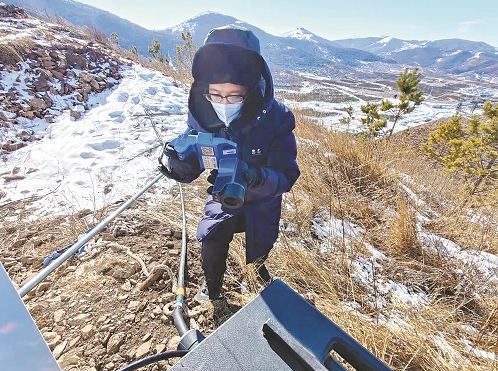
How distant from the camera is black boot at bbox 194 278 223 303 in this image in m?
1.59

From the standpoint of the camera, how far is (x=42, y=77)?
19.0 feet

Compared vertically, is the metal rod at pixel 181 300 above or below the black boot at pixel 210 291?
above

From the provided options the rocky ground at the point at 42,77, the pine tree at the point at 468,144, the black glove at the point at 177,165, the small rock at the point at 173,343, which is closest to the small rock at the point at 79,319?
the small rock at the point at 173,343

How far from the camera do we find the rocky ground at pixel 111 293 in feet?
4.42

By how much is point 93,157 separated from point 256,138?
3.06 m

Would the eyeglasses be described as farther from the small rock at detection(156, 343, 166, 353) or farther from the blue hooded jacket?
the small rock at detection(156, 343, 166, 353)

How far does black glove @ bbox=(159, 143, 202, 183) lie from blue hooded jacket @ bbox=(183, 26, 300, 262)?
0.06m

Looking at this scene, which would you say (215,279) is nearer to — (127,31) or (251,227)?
(251,227)

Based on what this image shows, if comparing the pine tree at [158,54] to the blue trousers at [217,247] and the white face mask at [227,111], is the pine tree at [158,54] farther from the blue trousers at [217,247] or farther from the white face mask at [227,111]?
the blue trousers at [217,247]

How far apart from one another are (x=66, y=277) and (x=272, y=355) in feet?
5.64

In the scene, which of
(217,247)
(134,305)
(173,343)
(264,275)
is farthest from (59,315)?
(264,275)

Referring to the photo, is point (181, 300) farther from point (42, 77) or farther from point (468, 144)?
point (468, 144)

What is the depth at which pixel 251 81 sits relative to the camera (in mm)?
A: 1354

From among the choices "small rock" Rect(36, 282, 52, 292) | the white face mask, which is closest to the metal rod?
"small rock" Rect(36, 282, 52, 292)
